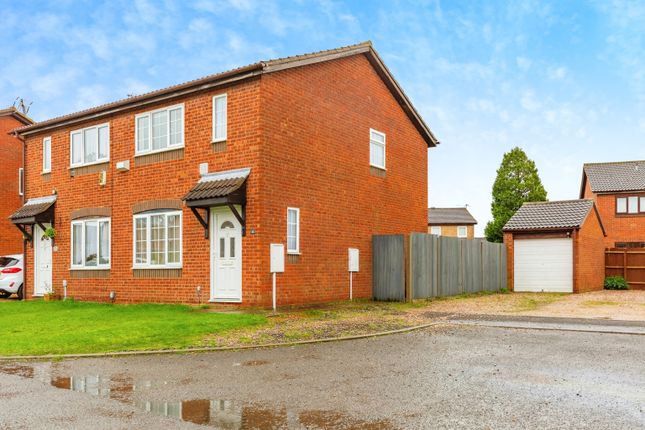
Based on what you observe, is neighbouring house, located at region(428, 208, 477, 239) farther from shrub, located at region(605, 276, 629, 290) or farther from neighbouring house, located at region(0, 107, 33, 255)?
neighbouring house, located at region(0, 107, 33, 255)

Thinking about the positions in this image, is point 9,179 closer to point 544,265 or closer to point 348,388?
point 544,265

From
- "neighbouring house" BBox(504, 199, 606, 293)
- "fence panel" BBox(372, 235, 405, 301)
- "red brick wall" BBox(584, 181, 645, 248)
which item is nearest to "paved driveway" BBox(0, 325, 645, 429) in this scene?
"fence panel" BBox(372, 235, 405, 301)

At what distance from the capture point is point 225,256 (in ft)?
53.0

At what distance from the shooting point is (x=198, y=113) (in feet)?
55.9

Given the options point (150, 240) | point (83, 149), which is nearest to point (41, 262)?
point (83, 149)

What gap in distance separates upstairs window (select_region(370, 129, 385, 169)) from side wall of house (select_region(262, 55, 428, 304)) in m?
0.24

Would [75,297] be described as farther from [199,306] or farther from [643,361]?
[643,361]

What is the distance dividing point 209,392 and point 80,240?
588 inches

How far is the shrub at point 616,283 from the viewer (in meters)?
29.0

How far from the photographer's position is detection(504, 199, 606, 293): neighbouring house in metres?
25.8

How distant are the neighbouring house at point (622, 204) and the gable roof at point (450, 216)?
27.3 metres

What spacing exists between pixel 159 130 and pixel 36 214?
587 centimetres

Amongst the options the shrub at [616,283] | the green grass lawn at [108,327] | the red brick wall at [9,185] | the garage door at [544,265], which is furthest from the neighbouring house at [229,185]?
the shrub at [616,283]

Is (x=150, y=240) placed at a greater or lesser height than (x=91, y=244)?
greater
